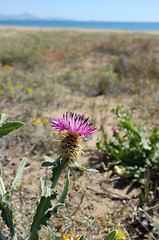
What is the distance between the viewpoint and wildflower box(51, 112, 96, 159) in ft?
5.24

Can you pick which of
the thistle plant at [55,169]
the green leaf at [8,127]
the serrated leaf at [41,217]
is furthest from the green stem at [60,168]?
the green leaf at [8,127]

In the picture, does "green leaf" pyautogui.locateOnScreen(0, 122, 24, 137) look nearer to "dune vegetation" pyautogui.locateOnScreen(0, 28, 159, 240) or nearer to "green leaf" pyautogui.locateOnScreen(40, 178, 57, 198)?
"dune vegetation" pyautogui.locateOnScreen(0, 28, 159, 240)

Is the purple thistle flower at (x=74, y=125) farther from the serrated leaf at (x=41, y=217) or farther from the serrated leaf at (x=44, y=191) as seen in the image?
the serrated leaf at (x=41, y=217)

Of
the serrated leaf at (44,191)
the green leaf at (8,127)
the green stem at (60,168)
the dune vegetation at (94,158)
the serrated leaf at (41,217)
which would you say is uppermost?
the green leaf at (8,127)

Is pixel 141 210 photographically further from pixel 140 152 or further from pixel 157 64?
pixel 157 64

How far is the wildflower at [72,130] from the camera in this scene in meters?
1.60

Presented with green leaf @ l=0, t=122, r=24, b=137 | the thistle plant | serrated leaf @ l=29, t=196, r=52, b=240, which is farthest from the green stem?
green leaf @ l=0, t=122, r=24, b=137

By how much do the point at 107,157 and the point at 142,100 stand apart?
2.97m

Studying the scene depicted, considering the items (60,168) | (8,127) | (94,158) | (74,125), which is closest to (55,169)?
(60,168)

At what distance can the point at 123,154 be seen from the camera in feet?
11.2

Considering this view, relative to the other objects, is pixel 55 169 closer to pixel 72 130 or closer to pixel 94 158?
pixel 72 130

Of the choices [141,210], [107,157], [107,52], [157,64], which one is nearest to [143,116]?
[107,157]

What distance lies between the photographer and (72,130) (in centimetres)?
164

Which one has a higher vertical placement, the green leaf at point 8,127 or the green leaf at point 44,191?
the green leaf at point 8,127
